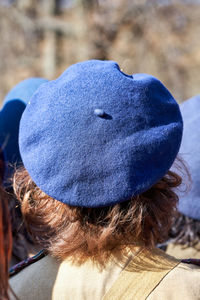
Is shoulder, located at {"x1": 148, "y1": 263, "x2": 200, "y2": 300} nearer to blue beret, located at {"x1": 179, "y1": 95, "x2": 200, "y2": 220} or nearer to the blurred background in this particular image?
blue beret, located at {"x1": 179, "y1": 95, "x2": 200, "y2": 220}

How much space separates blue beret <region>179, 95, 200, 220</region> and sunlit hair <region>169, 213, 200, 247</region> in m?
0.06

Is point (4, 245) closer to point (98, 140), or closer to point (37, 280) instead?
point (37, 280)

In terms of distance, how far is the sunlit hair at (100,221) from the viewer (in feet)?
3.89

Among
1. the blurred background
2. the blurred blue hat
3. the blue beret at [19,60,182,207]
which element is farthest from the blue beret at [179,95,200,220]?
the blurred background

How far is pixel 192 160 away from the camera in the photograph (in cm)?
173

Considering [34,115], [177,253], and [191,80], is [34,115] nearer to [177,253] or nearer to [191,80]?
[177,253]

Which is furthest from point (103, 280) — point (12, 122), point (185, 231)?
point (12, 122)

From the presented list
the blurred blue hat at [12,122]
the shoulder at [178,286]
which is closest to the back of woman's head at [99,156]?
the shoulder at [178,286]

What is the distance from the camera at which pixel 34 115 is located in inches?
47.4

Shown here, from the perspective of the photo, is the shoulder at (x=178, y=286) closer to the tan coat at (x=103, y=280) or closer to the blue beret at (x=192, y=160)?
the tan coat at (x=103, y=280)

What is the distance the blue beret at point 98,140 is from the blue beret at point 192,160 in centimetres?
52

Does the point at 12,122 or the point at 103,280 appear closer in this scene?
the point at 103,280

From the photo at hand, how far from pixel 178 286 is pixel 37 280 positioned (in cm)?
46

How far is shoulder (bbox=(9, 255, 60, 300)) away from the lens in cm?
121
